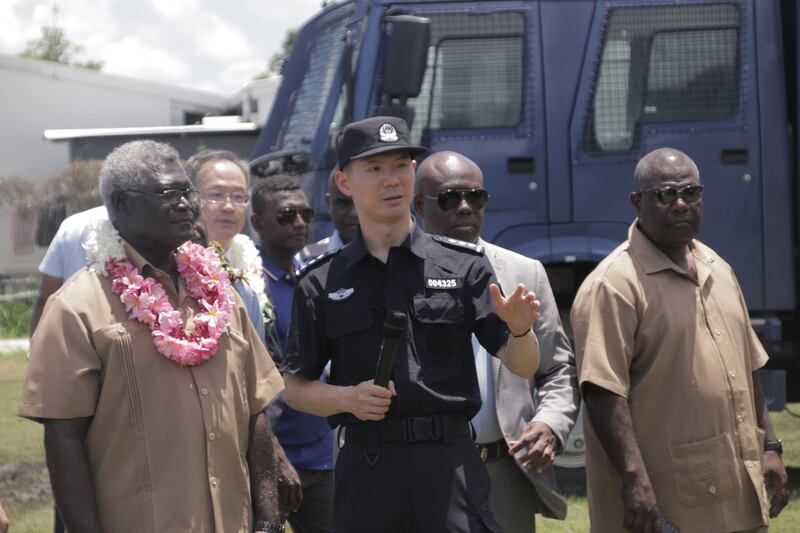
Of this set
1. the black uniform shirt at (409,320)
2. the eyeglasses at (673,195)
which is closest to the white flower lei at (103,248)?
the black uniform shirt at (409,320)

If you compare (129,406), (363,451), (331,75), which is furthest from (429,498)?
(331,75)

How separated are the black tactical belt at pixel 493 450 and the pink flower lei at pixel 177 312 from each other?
119 centimetres

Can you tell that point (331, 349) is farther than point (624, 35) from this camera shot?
No

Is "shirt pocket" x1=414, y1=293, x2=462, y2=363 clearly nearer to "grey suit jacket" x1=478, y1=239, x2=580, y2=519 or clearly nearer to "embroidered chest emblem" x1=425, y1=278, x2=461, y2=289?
"embroidered chest emblem" x1=425, y1=278, x2=461, y2=289

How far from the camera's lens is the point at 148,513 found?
357 cm

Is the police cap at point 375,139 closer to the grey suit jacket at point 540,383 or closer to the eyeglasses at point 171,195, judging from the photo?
the eyeglasses at point 171,195

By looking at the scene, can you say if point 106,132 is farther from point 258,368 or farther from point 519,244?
point 258,368

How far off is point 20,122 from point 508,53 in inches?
703

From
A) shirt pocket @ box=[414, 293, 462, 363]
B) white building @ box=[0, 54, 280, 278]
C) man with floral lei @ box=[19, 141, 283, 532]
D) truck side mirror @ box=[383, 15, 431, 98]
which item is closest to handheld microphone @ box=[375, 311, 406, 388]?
shirt pocket @ box=[414, 293, 462, 363]

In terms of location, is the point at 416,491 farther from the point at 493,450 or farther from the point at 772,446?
the point at 772,446

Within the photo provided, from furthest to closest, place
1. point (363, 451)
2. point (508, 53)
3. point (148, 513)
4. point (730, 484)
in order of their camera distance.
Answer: point (508, 53) → point (730, 484) → point (363, 451) → point (148, 513)

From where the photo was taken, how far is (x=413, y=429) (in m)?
3.74

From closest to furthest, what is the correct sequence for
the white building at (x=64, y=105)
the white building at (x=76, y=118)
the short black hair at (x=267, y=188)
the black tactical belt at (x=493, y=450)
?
1. the black tactical belt at (x=493, y=450)
2. the short black hair at (x=267, y=188)
3. the white building at (x=76, y=118)
4. the white building at (x=64, y=105)

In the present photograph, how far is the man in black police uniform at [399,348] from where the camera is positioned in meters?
3.71
